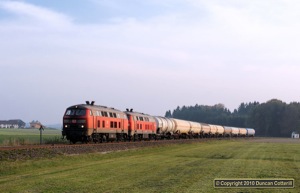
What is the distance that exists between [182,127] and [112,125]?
117ft

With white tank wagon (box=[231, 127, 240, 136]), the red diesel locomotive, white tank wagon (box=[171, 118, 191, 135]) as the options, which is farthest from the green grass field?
white tank wagon (box=[231, 127, 240, 136])

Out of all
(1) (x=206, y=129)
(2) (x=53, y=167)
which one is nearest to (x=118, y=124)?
(2) (x=53, y=167)

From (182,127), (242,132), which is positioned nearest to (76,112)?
(182,127)

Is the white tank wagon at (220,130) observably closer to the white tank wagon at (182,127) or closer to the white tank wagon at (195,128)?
the white tank wagon at (195,128)

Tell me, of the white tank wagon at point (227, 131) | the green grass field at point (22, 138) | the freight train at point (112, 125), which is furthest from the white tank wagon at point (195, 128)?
the green grass field at point (22, 138)

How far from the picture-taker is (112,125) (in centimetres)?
4641

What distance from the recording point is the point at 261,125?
191m

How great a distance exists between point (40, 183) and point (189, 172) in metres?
8.61

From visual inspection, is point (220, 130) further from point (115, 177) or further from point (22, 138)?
point (115, 177)

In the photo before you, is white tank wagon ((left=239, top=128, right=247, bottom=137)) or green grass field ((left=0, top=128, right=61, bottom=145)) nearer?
green grass field ((left=0, top=128, right=61, bottom=145))

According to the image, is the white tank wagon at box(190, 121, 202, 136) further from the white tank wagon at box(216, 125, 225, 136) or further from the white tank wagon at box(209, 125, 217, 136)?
the white tank wagon at box(216, 125, 225, 136)

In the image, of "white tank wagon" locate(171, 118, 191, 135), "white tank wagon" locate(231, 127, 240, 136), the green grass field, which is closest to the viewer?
the green grass field

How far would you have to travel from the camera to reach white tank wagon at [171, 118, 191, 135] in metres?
77.1

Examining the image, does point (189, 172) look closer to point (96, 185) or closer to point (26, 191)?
point (96, 185)
